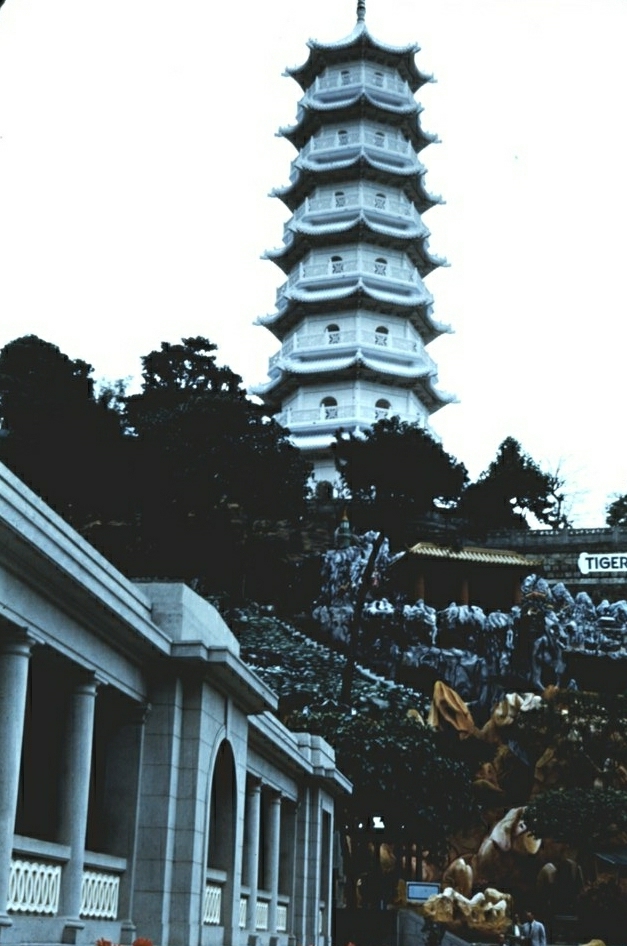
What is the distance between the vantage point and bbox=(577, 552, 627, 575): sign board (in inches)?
2221

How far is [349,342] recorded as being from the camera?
6844 cm

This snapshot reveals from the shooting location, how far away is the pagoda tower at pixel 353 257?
67.9 meters

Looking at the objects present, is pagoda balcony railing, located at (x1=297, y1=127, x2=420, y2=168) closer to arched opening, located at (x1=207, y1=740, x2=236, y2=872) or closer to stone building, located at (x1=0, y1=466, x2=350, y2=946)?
stone building, located at (x1=0, y1=466, x2=350, y2=946)

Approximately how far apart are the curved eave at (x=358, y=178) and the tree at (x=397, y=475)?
31414mm

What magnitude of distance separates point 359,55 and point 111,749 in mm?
68044

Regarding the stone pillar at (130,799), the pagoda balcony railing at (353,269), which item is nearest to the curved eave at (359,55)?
the pagoda balcony railing at (353,269)

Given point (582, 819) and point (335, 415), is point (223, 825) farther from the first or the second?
point (335, 415)

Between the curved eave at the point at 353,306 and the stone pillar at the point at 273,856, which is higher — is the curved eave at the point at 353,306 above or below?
above

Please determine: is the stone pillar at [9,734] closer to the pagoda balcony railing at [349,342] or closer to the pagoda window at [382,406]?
the pagoda window at [382,406]

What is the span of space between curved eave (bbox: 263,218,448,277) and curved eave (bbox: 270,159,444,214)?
2.95 m

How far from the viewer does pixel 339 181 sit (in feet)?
242

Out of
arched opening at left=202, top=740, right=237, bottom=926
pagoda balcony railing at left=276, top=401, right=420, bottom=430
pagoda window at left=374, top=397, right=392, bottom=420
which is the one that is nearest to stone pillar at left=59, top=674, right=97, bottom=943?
arched opening at left=202, top=740, right=237, bottom=926

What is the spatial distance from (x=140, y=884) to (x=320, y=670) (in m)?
32.1

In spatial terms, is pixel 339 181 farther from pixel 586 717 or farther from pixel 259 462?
pixel 586 717
